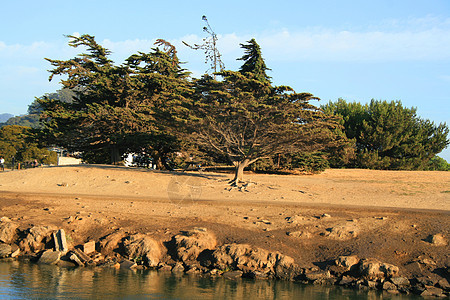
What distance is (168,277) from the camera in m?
15.0

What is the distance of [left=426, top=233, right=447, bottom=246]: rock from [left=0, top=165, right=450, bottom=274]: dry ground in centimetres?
20

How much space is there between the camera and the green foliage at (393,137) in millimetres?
42844

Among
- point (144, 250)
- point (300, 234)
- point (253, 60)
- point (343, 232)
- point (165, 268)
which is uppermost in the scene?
point (253, 60)

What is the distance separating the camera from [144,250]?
1644 cm

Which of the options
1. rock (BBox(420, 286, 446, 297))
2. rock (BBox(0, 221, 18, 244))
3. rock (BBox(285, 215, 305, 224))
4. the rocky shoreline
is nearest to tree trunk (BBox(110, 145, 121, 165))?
rock (BBox(0, 221, 18, 244))

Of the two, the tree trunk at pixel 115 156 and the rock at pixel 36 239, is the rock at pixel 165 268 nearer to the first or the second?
the rock at pixel 36 239

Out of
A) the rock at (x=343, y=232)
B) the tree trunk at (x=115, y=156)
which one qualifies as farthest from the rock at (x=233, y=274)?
the tree trunk at (x=115, y=156)

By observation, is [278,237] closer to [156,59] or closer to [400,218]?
[400,218]

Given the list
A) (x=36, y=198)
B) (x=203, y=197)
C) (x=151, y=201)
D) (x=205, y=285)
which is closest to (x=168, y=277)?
(x=205, y=285)

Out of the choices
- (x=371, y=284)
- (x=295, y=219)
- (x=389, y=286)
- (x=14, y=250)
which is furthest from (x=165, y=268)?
(x=389, y=286)

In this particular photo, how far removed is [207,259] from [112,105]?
24.7 m

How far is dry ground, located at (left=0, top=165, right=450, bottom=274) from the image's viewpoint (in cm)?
1684

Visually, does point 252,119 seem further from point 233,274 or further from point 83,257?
point 83,257

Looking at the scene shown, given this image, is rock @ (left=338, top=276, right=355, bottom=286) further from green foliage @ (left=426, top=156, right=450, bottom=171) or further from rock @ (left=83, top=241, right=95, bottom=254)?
green foliage @ (left=426, top=156, right=450, bottom=171)
